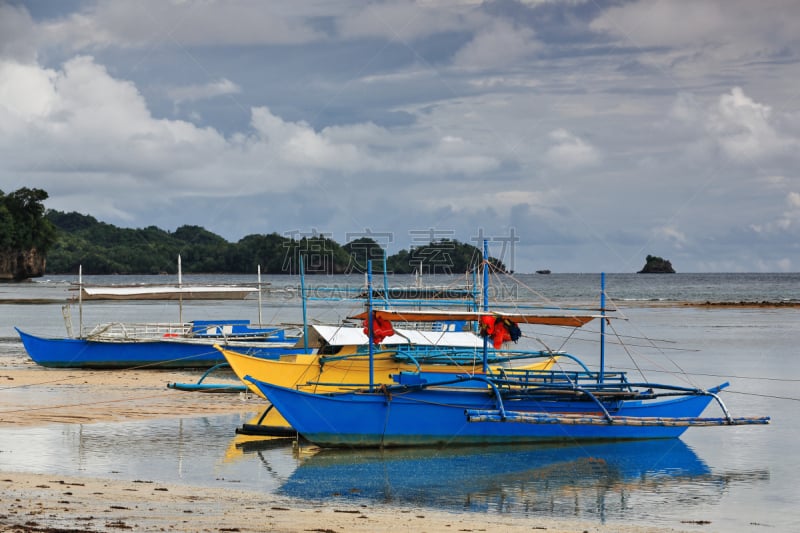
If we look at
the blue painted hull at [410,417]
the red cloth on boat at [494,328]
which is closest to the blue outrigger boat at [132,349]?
the red cloth on boat at [494,328]

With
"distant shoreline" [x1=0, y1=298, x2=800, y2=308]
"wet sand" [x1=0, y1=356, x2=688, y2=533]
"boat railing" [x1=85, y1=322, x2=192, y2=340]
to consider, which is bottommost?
"wet sand" [x1=0, y1=356, x2=688, y2=533]

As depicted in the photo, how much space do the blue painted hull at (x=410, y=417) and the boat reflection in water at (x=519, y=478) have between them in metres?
0.21

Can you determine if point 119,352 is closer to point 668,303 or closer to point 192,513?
point 192,513

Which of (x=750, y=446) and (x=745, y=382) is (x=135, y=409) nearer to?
(x=750, y=446)

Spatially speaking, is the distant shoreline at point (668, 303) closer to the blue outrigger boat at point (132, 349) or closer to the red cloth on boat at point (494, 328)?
the blue outrigger boat at point (132, 349)

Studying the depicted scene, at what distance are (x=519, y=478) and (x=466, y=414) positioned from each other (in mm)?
1577

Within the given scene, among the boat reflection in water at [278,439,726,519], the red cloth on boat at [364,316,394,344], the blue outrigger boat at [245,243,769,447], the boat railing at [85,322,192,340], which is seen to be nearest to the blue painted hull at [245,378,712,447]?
the blue outrigger boat at [245,243,769,447]

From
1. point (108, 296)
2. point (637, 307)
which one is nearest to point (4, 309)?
point (108, 296)

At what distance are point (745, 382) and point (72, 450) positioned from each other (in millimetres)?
21025

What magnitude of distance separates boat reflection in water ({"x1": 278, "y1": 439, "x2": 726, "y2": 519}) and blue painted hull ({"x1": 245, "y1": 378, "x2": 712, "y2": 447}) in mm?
211

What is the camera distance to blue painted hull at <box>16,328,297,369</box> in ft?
104

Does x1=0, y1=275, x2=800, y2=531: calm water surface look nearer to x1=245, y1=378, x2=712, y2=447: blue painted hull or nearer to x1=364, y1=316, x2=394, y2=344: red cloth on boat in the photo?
x1=245, y1=378, x2=712, y2=447: blue painted hull

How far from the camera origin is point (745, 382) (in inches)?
1213

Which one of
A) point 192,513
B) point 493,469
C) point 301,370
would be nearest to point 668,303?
point 301,370
